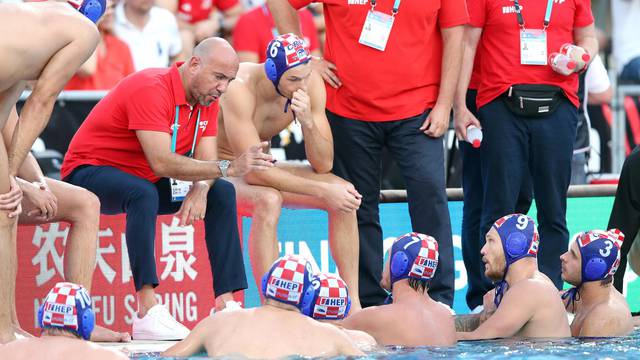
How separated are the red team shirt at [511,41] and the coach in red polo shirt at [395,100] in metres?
0.28

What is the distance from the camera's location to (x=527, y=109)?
828 cm

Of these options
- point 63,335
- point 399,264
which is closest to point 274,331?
point 63,335

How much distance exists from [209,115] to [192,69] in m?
0.37

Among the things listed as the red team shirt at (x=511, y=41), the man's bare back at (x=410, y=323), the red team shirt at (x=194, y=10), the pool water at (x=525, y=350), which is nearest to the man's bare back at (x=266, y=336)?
the pool water at (x=525, y=350)

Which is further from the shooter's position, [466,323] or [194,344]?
[466,323]

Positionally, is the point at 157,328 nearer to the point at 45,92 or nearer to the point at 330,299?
the point at 330,299

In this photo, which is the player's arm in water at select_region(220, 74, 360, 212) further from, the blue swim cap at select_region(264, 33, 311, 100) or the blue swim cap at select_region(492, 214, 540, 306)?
the blue swim cap at select_region(492, 214, 540, 306)

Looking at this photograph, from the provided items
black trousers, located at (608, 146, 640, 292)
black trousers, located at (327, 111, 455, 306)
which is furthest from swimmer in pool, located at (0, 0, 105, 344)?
black trousers, located at (608, 146, 640, 292)

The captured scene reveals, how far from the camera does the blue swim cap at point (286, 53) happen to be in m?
7.88

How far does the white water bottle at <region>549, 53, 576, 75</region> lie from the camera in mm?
8258

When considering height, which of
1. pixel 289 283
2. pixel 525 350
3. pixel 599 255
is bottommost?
pixel 525 350

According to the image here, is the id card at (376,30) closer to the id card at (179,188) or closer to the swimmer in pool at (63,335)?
the id card at (179,188)

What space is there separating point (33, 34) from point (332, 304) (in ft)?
7.43

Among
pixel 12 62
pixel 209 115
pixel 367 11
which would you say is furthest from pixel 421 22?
pixel 12 62
